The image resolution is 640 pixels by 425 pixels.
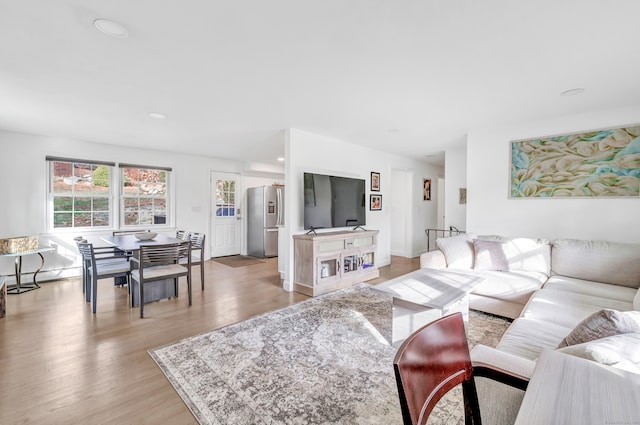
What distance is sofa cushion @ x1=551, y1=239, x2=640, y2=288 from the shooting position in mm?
2742

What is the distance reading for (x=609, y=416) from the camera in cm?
66

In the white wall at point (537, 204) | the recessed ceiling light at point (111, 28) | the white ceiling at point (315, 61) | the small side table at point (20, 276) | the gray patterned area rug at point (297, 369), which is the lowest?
the gray patterned area rug at point (297, 369)

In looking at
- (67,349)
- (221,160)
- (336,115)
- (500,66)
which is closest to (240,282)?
(67,349)

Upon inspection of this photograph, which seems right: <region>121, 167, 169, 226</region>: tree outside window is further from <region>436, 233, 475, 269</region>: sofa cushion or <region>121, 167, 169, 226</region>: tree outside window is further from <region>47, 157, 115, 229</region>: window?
<region>436, 233, 475, 269</region>: sofa cushion

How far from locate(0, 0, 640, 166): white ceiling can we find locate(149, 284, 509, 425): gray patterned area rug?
229 cm

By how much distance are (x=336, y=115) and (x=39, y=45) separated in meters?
2.59

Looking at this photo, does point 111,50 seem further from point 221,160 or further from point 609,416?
point 221,160

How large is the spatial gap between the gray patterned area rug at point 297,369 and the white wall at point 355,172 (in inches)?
54.2

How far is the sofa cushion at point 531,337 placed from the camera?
1.64 metres

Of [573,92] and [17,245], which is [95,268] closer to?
[17,245]

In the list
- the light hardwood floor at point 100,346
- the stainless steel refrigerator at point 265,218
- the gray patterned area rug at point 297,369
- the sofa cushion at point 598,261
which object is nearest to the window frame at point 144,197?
the light hardwood floor at point 100,346

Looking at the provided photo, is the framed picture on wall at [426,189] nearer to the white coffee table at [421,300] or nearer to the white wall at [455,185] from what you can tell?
the white wall at [455,185]

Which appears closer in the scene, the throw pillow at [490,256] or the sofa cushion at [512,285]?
the sofa cushion at [512,285]

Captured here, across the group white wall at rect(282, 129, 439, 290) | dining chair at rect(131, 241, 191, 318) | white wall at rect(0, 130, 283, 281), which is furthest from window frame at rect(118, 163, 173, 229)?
white wall at rect(282, 129, 439, 290)
